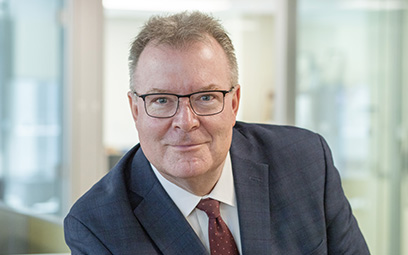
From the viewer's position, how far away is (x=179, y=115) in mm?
1250

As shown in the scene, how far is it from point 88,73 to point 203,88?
2202 millimetres

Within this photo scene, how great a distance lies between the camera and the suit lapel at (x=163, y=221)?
1.35 meters

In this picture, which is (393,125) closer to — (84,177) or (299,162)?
(84,177)

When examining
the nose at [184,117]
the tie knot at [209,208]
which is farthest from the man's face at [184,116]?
the tie knot at [209,208]

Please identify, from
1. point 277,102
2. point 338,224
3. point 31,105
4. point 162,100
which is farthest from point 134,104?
point 277,102

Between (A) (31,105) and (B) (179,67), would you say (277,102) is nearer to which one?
(A) (31,105)

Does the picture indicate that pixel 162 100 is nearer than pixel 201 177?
Yes

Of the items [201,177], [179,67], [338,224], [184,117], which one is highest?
[179,67]

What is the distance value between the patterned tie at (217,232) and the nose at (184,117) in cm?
26

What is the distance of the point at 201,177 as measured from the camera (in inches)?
55.5

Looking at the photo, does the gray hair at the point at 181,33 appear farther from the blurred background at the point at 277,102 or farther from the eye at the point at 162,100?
the blurred background at the point at 277,102

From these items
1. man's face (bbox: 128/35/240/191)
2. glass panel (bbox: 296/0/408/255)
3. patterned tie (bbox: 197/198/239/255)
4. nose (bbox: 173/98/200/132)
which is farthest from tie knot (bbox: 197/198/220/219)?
glass panel (bbox: 296/0/408/255)

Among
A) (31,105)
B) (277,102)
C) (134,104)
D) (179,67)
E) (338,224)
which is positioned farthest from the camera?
(277,102)

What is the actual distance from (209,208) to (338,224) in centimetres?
36
